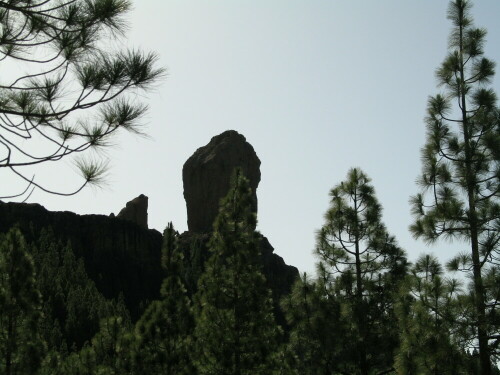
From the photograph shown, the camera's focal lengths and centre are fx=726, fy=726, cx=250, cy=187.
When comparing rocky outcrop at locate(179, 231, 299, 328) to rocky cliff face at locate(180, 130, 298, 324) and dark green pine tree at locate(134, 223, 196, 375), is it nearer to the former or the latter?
rocky cliff face at locate(180, 130, 298, 324)

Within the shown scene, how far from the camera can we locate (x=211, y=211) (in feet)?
362

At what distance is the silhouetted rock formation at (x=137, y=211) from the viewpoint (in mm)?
118312

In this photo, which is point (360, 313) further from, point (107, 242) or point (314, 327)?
point (107, 242)

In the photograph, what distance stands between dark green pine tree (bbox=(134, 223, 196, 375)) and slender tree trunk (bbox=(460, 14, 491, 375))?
7.36 meters

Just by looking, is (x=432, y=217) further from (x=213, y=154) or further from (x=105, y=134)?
(x=213, y=154)

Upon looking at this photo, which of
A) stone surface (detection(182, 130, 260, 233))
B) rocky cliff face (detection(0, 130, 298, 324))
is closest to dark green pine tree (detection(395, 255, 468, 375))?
rocky cliff face (detection(0, 130, 298, 324))

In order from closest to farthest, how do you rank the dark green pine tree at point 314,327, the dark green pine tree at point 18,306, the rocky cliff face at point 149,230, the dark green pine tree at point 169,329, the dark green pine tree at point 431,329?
the dark green pine tree at point 431,329, the dark green pine tree at point 18,306, the dark green pine tree at point 314,327, the dark green pine tree at point 169,329, the rocky cliff face at point 149,230

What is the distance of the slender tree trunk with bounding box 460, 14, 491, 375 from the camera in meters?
13.7

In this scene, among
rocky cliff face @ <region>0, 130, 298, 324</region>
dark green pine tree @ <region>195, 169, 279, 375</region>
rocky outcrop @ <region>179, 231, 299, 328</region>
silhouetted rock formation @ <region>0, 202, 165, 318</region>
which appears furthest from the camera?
rocky cliff face @ <region>0, 130, 298, 324</region>

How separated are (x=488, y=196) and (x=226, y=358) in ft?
24.0

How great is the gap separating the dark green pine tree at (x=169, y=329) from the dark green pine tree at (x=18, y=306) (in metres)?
2.87

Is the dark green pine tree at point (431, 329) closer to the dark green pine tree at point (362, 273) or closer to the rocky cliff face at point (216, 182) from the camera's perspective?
the dark green pine tree at point (362, 273)

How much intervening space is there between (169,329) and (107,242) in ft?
303

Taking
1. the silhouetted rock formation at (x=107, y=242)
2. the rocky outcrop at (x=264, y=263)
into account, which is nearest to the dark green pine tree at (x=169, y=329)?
the rocky outcrop at (x=264, y=263)
